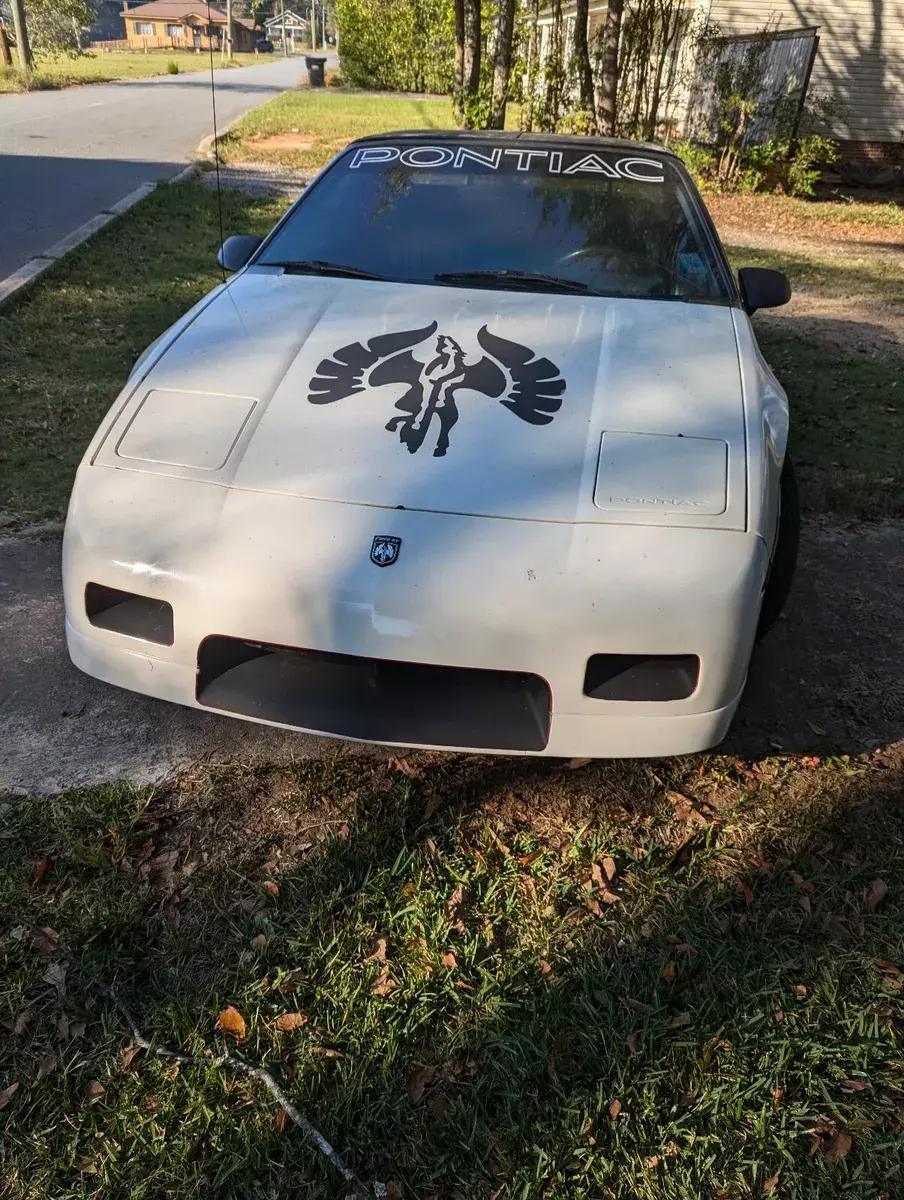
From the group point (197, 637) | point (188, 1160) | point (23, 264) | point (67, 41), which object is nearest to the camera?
point (188, 1160)

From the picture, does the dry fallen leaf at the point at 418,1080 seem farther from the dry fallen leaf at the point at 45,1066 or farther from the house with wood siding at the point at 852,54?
the house with wood siding at the point at 852,54

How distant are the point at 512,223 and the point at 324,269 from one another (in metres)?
0.75

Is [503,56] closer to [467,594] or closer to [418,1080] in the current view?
[467,594]

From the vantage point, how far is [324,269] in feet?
10.9

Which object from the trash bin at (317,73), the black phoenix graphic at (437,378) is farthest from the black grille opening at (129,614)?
the trash bin at (317,73)

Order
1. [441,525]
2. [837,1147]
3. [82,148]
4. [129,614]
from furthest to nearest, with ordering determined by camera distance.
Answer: [82,148] < [129,614] < [441,525] < [837,1147]

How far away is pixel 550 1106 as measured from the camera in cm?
176

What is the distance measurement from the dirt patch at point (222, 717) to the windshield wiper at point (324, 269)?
4.96ft

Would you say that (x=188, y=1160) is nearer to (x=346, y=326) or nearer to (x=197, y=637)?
(x=197, y=637)

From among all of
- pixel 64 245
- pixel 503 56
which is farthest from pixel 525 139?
pixel 503 56

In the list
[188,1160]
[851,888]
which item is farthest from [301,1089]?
[851,888]

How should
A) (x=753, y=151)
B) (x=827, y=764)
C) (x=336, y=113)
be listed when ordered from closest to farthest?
(x=827, y=764), (x=753, y=151), (x=336, y=113)

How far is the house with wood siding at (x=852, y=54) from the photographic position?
1485 centimetres

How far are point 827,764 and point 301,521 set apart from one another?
1.76 m
